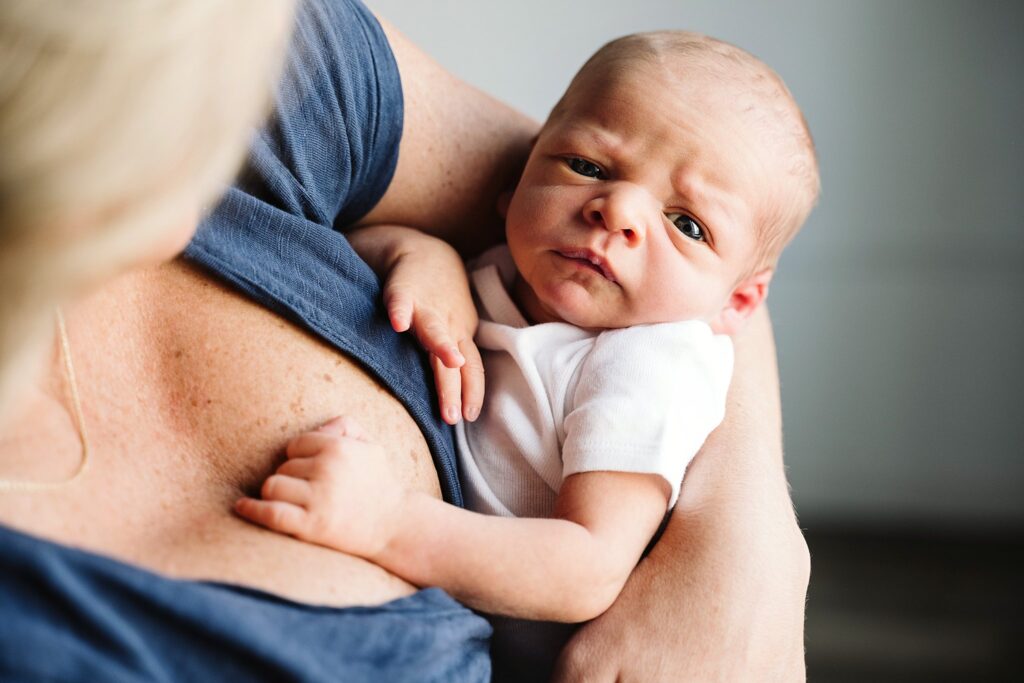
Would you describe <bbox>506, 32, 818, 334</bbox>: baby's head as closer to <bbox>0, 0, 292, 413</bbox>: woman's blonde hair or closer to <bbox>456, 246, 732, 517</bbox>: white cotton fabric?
<bbox>456, 246, 732, 517</bbox>: white cotton fabric

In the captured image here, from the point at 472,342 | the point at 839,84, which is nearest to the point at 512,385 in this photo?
the point at 472,342

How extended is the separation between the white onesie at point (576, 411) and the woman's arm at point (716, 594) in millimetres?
43

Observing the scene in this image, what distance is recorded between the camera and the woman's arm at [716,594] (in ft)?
2.93

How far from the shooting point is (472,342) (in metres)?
1.02

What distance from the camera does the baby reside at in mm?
843

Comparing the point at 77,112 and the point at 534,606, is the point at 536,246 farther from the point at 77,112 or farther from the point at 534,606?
the point at 77,112

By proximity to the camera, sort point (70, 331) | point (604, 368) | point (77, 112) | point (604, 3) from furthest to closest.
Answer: point (604, 3) < point (604, 368) < point (70, 331) < point (77, 112)

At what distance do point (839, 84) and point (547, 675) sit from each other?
169 centimetres

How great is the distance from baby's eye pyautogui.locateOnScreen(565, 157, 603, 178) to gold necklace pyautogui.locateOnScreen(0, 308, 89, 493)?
51 cm

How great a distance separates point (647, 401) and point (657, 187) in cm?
22

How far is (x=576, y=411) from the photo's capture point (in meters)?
0.92

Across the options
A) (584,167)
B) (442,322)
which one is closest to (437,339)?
(442,322)

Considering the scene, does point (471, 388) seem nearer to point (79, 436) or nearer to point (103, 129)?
point (79, 436)

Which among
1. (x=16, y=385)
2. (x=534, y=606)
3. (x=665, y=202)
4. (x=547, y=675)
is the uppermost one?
(x=665, y=202)
